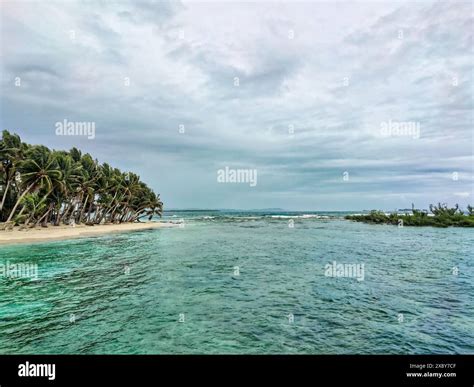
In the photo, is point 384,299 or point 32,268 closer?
point 384,299

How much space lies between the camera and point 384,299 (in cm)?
1222

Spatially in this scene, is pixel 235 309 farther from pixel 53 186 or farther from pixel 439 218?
pixel 439 218

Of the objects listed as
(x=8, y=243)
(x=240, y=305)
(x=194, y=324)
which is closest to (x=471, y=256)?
(x=240, y=305)

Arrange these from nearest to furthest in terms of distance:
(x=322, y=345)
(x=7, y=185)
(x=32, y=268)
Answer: (x=322, y=345)
(x=32, y=268)
(x=7, y=185)

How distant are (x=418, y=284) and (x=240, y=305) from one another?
34.1 ft

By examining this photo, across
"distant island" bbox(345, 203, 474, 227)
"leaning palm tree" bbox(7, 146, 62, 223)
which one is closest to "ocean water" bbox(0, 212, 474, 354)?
"leaning palm tree" bbox(7, 146, 62, 223)

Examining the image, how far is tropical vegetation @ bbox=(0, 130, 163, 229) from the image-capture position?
132 feet

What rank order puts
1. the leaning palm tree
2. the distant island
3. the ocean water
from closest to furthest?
the ocean water < the leaning palm tree < the distant island

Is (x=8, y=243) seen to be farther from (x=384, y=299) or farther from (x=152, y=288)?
(x=384, y=299)

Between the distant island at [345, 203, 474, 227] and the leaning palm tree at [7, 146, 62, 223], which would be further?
the distant island at [345, 203, 474, 227]

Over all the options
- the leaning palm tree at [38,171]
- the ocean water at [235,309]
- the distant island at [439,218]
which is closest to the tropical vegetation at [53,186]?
the leaning palm tree at [38,171]

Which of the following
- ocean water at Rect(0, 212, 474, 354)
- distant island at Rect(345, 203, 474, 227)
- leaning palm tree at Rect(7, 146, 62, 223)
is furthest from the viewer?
distant island at Rect(345, 203, 474, 227)

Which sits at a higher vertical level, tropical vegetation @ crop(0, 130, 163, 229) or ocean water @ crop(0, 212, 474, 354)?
tropical vegetation @ crop(0, 130, 163, 229)

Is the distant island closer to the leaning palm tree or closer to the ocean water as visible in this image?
the ocean water
